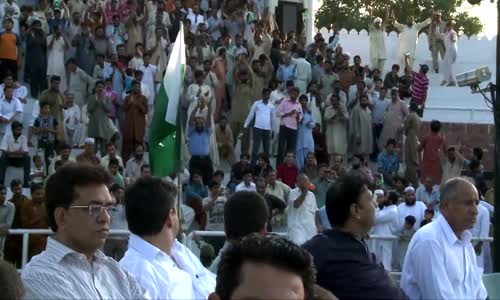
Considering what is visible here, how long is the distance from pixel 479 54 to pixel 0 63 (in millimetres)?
14163

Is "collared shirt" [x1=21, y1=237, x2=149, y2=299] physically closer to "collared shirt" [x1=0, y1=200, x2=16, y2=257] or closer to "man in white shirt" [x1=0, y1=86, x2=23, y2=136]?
"collared shirt" [x1=0, y1=200, x2=16, y2=257]

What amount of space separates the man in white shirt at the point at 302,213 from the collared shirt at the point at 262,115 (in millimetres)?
6285

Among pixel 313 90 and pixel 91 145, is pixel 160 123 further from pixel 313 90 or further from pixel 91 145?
pixel 313 90

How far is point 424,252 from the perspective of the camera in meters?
7.37

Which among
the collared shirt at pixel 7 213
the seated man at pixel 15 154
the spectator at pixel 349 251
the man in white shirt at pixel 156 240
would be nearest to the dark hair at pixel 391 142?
the seated man at pixel 15 154

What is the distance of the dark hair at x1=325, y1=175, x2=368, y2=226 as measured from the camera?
6.55m

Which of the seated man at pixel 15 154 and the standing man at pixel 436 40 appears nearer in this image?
the seated man at pixel 15 154

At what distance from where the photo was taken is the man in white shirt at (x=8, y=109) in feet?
71.8

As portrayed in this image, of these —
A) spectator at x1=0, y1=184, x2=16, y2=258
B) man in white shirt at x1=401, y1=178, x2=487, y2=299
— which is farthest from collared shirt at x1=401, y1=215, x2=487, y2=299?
spectator at x1=0, y1=184, x2=16, y2=258

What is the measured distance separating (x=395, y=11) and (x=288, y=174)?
38.1m

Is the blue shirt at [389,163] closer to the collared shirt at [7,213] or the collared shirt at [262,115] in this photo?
the collared shirt at [262,115]

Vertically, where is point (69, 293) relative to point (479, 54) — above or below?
below

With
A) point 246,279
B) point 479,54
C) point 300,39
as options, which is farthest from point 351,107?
point 246,279

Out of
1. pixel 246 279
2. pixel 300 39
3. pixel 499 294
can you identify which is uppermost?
pixel 300 39
